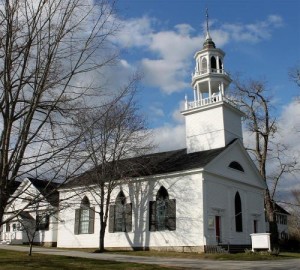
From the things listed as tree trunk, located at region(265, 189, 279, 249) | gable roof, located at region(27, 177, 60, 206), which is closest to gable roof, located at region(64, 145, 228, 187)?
tree trunk, located at region(265, 189, 279, 249)

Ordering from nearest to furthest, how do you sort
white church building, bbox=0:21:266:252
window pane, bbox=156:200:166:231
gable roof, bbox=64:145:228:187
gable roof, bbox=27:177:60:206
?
gable roof, bbox=27:177:60:206 → white church building, bbox=0:21:266:252 → window pane, bbox=156:200:166:231 → gable roof, bbox=64:145:228:187

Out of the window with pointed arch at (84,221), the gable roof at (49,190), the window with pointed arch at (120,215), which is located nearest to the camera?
the gable roof at (49,190)

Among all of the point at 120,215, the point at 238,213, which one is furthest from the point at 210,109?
the point at 120,215

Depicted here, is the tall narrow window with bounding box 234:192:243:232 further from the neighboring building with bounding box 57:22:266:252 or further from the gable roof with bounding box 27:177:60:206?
the gable roof with bounding box 27:177:60:206

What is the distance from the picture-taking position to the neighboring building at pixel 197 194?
3123 cm

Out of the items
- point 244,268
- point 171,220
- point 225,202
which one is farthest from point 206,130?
point 244,268

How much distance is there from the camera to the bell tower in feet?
120

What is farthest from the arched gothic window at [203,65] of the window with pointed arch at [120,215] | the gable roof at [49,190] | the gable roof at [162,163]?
the gable roof at [49,190]

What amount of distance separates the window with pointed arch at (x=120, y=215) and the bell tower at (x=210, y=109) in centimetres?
739

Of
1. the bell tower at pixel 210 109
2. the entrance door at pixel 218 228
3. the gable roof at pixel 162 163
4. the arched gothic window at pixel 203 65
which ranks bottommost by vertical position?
the entrance door at pixel 218 228

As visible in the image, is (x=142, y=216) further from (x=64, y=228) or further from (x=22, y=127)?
(x=22, y=127)

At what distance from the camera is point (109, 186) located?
107ft

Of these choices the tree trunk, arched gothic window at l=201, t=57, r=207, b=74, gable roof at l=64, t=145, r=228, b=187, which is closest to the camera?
gable roof at l=64, t=145, r=228, b=187

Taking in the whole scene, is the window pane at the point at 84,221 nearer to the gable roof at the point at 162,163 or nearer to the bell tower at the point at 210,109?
the gable roof at the point at 162,163
